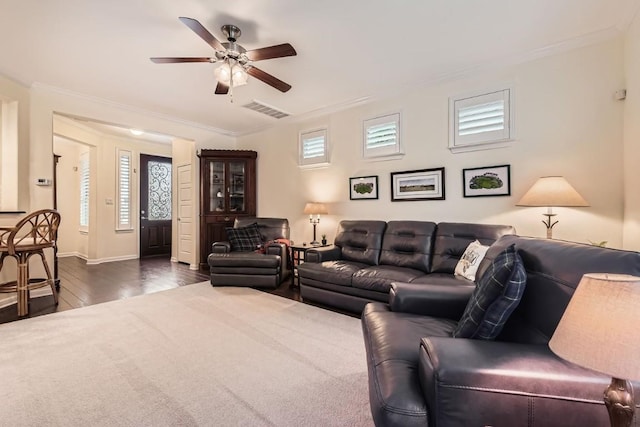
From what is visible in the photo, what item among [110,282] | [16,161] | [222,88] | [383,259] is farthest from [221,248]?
[16,161]

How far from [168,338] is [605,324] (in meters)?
2.72

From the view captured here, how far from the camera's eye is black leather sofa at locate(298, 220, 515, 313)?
2.82m

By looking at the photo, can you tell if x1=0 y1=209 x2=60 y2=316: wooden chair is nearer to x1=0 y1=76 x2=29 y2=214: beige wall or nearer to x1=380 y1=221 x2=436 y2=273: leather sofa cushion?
x1=0 y1=76 x2=29 y2=214: beige wall

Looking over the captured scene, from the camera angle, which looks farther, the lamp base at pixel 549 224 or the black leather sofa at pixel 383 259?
the black leather sofa at pixel 383 259

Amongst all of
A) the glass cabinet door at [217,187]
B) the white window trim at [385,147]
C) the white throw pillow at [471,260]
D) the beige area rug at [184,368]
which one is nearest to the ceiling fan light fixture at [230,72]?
the white window trim at [385,147]

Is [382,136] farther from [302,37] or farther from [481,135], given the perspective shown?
[302,37]

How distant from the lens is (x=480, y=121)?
3180 mm

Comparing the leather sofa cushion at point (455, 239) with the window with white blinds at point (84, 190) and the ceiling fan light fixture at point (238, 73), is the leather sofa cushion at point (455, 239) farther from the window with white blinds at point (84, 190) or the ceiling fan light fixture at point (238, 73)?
the window with white blinds at point (84, 190)

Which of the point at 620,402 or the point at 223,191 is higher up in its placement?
the point at 223,191

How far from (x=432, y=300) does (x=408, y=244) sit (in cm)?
153

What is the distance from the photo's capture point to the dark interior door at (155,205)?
6.61m

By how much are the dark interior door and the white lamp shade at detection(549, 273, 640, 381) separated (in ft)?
24.6

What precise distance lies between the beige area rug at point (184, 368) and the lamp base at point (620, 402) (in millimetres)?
1095

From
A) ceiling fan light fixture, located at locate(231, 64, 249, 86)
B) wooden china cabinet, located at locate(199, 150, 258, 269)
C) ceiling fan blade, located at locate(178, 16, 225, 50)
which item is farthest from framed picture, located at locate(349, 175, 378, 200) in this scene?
ceiling fan blade, located at locate(178, 16, 225, 50)
